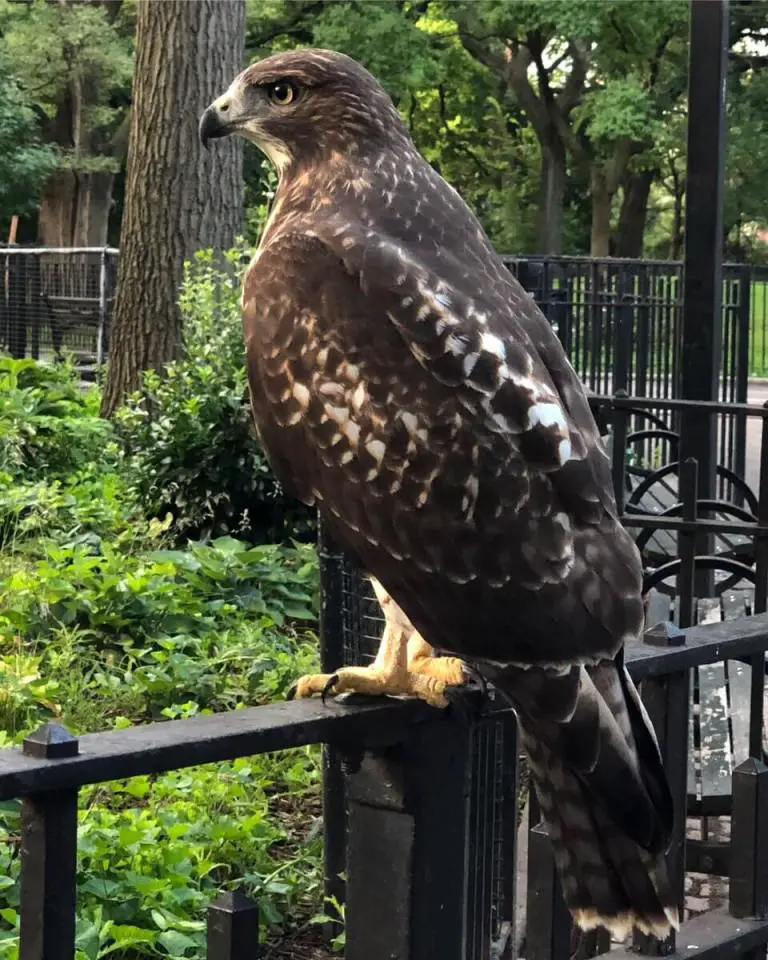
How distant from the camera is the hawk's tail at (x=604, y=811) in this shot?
182 centimetres

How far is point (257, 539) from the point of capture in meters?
6.69

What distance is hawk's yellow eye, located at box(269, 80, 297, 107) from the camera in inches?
110

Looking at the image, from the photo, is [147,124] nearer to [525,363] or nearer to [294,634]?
[294,634]

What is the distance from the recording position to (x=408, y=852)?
1.67 metres

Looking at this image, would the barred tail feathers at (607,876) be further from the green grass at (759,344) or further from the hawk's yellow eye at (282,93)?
the green grass at (759,344)

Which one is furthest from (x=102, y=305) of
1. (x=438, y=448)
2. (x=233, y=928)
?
(x=233, y=928)

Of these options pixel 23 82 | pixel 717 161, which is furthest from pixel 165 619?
pixel 23 82

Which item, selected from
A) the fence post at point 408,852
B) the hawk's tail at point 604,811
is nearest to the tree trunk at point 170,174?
the hawk's tail at point 604,811

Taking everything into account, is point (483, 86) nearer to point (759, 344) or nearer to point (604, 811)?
point (759, 344)

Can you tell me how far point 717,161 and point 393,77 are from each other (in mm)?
25786

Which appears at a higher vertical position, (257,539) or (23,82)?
(23,82)

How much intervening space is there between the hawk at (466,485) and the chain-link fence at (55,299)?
12.7 meters

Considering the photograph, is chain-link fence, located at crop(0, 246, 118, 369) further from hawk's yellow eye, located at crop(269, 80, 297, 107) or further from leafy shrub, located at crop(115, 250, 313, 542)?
hawk's yellow eye, located at crop(269, 80, 297, 107)

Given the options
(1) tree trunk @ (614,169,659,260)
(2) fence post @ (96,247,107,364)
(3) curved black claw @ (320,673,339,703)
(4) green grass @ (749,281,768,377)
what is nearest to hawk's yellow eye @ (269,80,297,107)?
(3) curved black claw @ (320,673,339,703)
